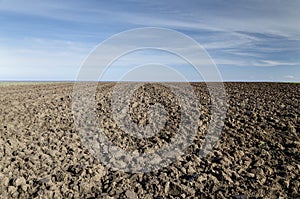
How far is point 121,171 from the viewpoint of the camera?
8.37 m

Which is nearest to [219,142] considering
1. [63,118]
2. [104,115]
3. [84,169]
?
[84,169]

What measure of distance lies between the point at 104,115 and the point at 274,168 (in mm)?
6200

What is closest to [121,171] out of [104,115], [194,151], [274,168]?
[194,151]

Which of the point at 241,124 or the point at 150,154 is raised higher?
the point at 241,124

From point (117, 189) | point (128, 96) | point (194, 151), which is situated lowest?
point (117, 189)

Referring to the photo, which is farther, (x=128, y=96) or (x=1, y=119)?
(x=128, y=96)

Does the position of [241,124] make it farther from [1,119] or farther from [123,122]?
[1,119]

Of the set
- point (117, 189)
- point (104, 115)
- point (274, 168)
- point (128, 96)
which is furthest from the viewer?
point (128, 96)

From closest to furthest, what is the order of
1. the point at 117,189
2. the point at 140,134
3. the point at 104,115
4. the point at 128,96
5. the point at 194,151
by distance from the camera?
1. the point at 117,189
2. the point at 194,151
3. the point at 140,134
4. the point at 104,115
5. the point at 128,96

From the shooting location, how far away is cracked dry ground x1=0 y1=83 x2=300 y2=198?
750 cm

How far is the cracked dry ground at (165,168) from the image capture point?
295 inches

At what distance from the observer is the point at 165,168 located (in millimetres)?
8328

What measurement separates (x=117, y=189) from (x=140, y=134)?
2991mm

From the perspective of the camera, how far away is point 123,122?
11570 millimetres
